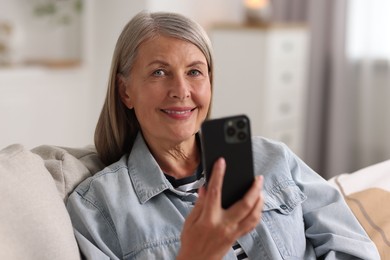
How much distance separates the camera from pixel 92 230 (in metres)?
1.18

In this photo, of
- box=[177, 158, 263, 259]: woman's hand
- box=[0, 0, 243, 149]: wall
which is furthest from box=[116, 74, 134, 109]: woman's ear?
box=[0, 0, 243, 149]: wall

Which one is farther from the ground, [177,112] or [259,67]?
[177,112]

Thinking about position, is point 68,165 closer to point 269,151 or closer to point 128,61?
point 128,61

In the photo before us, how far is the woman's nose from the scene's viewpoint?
1.30 metres

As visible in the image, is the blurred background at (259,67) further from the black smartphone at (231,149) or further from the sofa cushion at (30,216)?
the black smartphone at (231,149)

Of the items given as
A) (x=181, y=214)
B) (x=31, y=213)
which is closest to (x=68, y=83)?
(x=181, y=214)

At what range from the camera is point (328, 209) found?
4.45 feet

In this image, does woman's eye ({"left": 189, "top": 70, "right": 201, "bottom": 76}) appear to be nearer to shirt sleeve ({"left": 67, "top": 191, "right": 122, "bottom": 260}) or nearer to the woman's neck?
the woman's neck

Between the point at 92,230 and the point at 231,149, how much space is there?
12.9 inches

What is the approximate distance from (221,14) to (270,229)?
321 centimetres

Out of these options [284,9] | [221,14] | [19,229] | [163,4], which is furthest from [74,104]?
[19,229]

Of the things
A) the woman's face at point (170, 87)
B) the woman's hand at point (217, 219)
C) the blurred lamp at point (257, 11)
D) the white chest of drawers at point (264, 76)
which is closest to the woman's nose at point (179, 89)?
the woman's face at point (170, 87)

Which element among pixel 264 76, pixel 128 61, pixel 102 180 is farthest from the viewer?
pixel 264 76

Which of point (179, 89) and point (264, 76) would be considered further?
point (264, 76)
